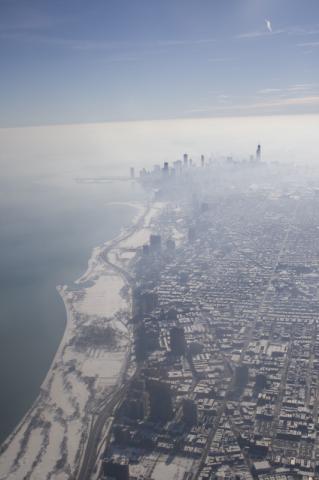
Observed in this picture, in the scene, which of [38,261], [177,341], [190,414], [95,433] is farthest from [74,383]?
[38,261]

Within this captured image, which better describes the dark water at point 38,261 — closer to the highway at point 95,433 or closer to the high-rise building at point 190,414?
the highway at point 95,433

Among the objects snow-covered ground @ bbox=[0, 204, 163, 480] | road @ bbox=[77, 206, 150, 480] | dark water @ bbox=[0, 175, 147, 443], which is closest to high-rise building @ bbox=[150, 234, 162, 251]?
dark water @ bbox=[0, 175, 147, 443]

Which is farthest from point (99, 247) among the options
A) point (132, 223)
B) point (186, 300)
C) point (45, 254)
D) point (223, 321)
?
point (223, 321)

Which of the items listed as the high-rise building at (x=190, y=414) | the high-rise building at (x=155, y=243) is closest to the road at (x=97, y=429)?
the high-rise building at (x=190, y=414)

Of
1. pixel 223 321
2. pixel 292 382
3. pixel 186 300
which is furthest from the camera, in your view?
pixel 186 300

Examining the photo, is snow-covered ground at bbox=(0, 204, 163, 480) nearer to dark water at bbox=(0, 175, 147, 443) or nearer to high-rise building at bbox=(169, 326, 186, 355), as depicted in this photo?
dark water at bbox=(0, 175, 147, 443)

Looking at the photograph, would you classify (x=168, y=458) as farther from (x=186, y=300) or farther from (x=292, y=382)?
(x=186, y=300)

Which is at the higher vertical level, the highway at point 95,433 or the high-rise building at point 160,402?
the high-rise building at point 160,402
